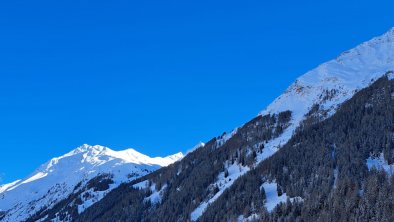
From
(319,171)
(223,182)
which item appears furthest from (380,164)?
(223,182)

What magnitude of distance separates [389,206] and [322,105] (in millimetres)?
88020

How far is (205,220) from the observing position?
536ft

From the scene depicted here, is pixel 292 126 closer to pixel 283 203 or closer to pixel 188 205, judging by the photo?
pixel 188 205

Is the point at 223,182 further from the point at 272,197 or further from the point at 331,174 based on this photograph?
the point at 331,174

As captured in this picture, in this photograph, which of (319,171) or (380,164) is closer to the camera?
(380,164)

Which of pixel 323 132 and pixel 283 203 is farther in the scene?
pixel 323 132

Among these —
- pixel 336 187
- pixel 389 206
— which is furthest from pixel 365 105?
pixel 389 206

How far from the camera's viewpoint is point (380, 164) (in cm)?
13438

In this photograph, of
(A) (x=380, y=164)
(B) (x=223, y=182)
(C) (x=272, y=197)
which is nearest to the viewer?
(A) (x=380, y=164)

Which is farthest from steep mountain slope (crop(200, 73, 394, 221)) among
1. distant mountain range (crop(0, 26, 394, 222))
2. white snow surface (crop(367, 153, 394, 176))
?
distant mountain range (crop(0, 26, 394, 222))

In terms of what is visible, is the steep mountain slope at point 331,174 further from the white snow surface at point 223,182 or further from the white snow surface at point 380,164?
the white snow surface at point 223,182

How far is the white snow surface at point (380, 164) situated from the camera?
129 meters

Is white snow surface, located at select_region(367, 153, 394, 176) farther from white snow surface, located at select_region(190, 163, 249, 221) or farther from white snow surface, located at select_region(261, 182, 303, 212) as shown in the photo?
white snow surface, located at select_region(190, 163, 249, 221)

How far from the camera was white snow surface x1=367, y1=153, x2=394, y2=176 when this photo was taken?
129262mm
